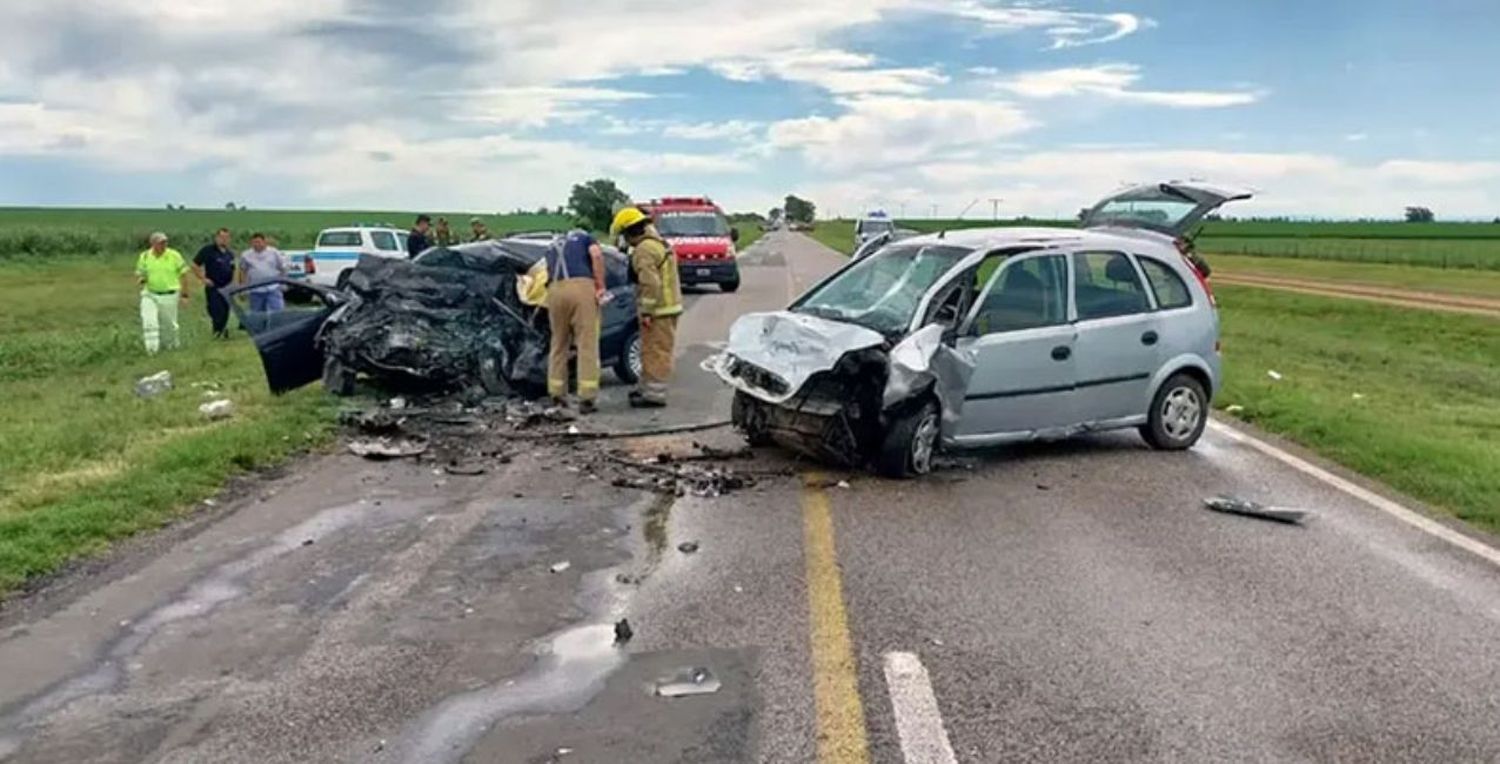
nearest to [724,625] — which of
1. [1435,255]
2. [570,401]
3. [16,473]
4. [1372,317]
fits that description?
[16,473]

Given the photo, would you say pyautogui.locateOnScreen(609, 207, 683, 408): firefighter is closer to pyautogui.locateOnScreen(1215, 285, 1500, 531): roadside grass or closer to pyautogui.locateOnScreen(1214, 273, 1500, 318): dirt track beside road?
pyautogui.locateOnScreen(1215, 285, 1500, 531): roadside grass

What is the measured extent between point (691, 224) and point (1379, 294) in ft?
60.5

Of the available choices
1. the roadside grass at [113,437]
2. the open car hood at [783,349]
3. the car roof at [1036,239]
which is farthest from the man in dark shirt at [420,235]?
the open car hood at [783,349]

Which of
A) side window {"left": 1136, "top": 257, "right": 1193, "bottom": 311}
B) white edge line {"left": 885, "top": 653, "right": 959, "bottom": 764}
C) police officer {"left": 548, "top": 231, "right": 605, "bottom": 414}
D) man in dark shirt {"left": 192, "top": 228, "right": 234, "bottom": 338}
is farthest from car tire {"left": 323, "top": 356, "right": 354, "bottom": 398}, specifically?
white edge line {"left": 885, "top": 653, "right": 959, "bottom": 764}

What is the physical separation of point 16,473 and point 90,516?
1.92 metres

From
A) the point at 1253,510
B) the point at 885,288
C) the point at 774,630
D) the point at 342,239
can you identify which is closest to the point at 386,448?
the point at 885,288

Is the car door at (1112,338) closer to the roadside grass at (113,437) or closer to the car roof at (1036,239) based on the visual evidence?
the car roof at (1036,239)

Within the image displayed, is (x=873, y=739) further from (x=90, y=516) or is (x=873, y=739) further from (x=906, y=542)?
(x=90, y=516)

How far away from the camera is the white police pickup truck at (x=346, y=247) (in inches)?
1120

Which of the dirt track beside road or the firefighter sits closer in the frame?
the firefighter

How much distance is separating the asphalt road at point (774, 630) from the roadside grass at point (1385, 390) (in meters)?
1.19

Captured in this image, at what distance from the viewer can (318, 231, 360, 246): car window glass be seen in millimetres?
29562

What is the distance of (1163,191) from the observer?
36.7ft

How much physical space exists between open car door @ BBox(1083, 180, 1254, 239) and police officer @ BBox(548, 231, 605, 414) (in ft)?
15.1
